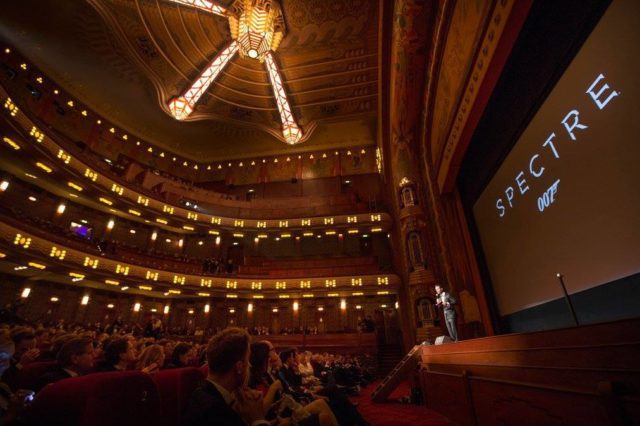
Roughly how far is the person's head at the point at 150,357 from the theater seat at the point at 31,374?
2.51ft

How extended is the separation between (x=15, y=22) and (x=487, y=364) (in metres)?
22.4

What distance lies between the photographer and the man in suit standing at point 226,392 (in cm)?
136

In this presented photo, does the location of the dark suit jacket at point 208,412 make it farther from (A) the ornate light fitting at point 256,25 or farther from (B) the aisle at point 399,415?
(A) the ornate light fitting at point 256,25

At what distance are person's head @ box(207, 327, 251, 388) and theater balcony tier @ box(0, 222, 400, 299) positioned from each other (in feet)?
45.8

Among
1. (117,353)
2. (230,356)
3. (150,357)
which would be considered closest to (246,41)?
(150,357)

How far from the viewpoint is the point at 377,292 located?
17.8 meters

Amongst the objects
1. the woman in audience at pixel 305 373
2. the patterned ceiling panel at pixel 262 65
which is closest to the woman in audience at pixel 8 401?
the woman in audience at pixel 305 373

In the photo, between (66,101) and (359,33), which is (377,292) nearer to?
(359,33)

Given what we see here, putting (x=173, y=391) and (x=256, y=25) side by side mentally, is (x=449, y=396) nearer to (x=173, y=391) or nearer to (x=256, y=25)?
(x=173, y=391)

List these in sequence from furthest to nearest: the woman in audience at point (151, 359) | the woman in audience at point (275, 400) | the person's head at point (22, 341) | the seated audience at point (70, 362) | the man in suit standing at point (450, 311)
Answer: the man in suit standing at point (450, 311), the person's head at point (22, 341), the woman in audience at point (151, 359), the seated audience at point (70, 362), the woman in audience at point (275, 400)

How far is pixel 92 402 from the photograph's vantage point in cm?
138

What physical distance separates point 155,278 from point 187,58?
11759mm

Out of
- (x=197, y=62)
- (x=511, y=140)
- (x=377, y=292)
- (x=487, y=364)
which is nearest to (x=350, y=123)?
(x=197, y=62)

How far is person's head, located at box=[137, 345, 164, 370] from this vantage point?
3278 millimetres
